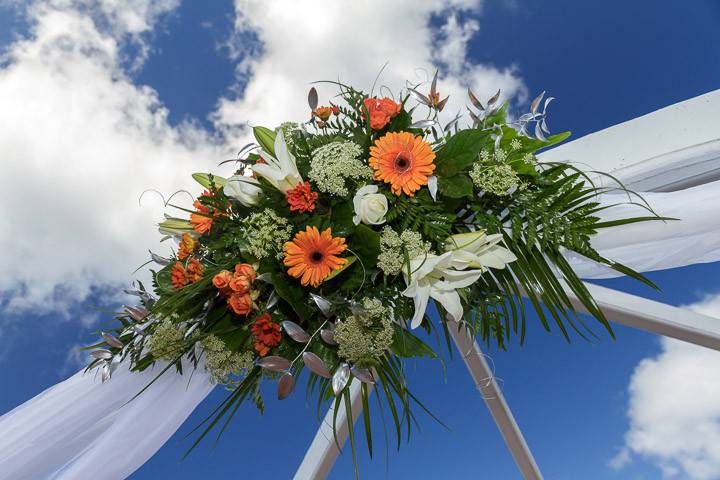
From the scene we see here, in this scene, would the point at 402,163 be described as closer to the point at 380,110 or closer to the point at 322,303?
the point at 380,110

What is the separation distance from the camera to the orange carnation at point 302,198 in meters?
1.51

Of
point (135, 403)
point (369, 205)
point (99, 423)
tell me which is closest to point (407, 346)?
point (369, 205)

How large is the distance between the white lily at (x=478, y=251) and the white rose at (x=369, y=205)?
0.19m

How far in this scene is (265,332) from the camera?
155 cm

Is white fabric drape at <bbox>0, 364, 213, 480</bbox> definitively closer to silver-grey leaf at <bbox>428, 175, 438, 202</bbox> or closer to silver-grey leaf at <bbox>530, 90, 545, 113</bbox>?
silver-grey leaf at <bbox>428, 175, 438, 202</bbox>

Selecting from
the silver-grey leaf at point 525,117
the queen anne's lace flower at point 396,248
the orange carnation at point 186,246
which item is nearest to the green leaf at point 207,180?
the orange carnation at point 186,246

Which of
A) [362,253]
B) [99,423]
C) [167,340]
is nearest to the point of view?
[362,253]

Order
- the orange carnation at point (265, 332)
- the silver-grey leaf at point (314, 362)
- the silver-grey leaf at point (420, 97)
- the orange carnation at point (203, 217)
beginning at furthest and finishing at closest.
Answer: the silver-grey leaf at point (420, 97), the orange carnation at point (203, 217), the orange carnation at point (265, 332), the silver-grey leaf at point (314, 362)

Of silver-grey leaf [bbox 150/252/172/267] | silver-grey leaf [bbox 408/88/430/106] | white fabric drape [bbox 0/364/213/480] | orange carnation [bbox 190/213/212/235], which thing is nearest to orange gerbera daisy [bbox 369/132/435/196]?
silver-grey leaf [bbox 408/88/430/106]

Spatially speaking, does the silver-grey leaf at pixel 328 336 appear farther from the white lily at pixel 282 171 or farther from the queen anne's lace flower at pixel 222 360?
the white lily at pixel 282 171

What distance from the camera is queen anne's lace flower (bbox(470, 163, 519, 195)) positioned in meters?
1.54

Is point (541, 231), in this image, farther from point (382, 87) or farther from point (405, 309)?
point (382, 87)

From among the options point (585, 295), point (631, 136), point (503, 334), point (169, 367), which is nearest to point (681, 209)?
point (585, 295)

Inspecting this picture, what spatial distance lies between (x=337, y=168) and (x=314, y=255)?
8.4 inches
